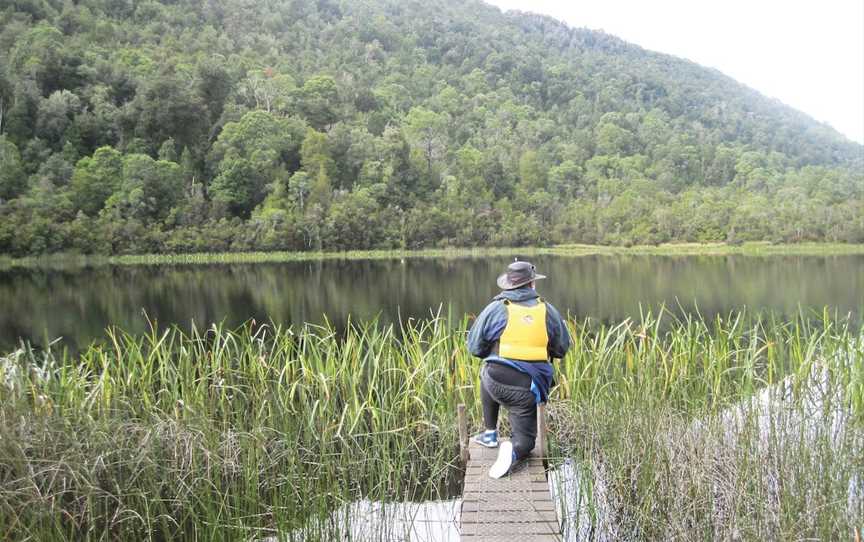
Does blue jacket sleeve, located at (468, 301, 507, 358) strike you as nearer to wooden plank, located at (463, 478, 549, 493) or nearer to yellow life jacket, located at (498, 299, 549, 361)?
yellow life jacket, located at (498, 299, 549, 361)

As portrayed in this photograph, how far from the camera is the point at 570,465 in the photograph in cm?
497

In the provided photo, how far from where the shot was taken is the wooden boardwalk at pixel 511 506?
3.28 meters

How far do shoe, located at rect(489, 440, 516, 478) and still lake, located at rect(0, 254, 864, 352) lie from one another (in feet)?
24.7

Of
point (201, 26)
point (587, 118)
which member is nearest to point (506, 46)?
point (587, 118)

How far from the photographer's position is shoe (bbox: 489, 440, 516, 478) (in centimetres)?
377

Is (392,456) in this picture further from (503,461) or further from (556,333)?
(556,333)

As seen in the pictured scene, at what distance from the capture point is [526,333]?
3770 mm

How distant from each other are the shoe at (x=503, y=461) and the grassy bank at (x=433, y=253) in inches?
1694

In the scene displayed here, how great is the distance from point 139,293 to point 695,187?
77.3 metres

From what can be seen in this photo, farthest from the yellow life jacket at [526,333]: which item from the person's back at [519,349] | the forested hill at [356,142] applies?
the forested hill at [356,142]

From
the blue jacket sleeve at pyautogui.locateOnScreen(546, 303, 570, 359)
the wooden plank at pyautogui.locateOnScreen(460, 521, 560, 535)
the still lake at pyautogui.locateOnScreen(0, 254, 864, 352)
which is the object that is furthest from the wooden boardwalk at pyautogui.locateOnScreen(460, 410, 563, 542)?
the still lake at pyautogui.locateOnScreen(0, 254, 864, 352)

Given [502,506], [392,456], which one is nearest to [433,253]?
[392,456]

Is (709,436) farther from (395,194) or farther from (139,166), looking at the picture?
(395,194)

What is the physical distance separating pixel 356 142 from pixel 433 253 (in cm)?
2488
